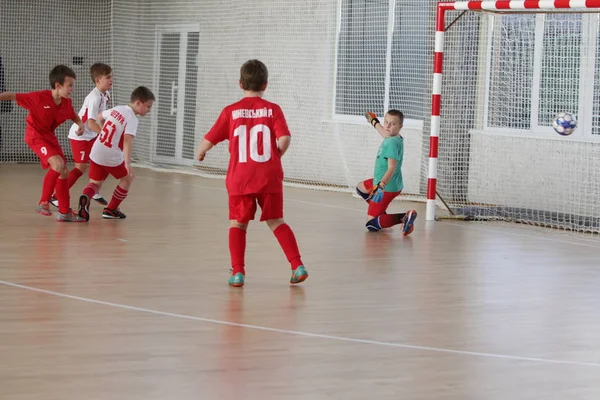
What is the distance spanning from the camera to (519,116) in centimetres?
1130

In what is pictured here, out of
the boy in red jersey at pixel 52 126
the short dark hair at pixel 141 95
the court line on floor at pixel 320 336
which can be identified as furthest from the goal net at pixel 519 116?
the court line on floor at pixel 320 336

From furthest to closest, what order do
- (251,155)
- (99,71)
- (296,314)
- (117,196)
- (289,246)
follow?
(99,71), (117,196), (289,246), (251,155), (296,314)

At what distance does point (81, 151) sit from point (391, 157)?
2.94 meters

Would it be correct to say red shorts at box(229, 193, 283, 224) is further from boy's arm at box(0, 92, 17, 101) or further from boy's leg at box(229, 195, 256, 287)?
boy's arm at box(0, 92, 17, 101)

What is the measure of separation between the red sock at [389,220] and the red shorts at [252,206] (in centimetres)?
282

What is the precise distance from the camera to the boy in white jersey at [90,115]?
922 cm

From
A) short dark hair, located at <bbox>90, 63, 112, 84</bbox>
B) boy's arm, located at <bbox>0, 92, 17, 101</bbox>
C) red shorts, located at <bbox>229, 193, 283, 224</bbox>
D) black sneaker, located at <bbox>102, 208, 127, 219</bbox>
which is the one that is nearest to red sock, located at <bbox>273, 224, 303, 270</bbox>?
red shorts, located at <bbox>229, 193, 283, 224</bbox>

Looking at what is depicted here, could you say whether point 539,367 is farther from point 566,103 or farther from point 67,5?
point 67,5

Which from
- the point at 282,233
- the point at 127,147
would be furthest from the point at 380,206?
the point at 282,233

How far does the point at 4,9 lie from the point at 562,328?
13.1 metres

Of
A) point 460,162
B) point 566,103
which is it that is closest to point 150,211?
point 460,162

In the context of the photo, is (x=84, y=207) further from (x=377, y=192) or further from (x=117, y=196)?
(x=377, y=192)

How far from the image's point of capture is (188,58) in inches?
634

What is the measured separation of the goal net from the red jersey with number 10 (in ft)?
14.6
